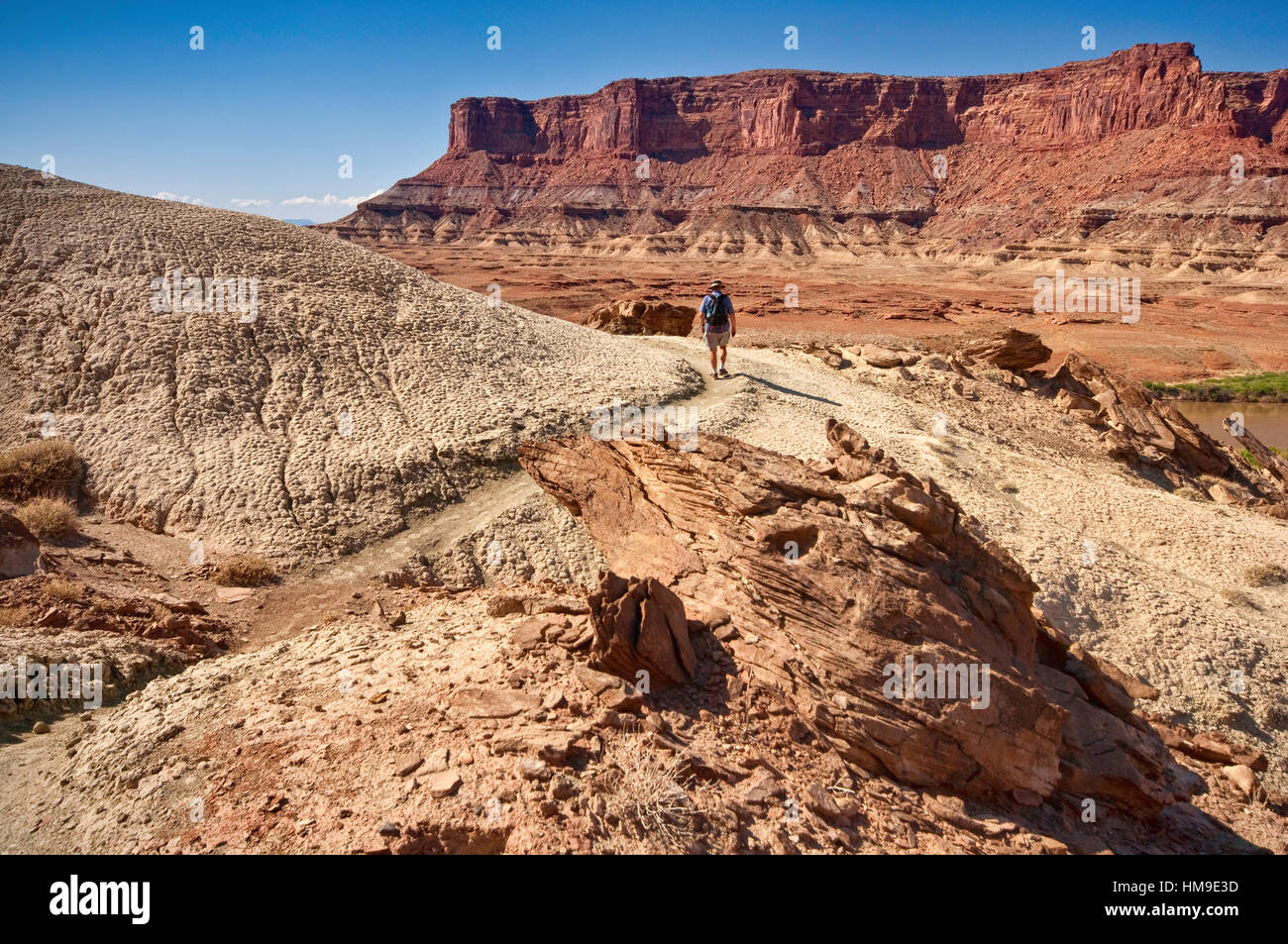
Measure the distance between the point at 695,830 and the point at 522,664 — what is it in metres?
1.84

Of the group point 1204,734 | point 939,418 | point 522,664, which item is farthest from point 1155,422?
point 522,664

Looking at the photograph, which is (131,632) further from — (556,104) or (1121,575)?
(556,104)

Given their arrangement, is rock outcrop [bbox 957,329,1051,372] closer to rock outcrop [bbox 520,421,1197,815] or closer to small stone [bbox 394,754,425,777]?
rock outcrop [bbox 520,421,1197,815]

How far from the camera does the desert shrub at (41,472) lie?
29.9ft

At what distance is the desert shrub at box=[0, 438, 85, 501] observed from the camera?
9.12 meters

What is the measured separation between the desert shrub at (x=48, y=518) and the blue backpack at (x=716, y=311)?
10.3 metres

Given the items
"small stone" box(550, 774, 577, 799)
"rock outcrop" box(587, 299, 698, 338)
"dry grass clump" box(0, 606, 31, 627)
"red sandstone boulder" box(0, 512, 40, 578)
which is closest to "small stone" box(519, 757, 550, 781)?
"small stone" box(550, 774, 577, 799)

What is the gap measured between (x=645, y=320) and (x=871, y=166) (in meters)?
106

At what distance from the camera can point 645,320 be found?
21062mm

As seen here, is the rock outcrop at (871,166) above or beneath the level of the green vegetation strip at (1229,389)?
above

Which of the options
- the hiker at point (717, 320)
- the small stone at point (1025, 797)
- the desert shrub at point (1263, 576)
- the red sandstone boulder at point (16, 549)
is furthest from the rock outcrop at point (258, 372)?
the desert shrub at point (1263, 576)

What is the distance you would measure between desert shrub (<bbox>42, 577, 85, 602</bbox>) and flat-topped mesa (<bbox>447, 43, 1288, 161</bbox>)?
4753 inches

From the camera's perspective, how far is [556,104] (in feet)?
447

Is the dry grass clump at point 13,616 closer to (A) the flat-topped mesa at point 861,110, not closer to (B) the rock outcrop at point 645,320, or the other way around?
(B) the rock outcrop at point 645,320
